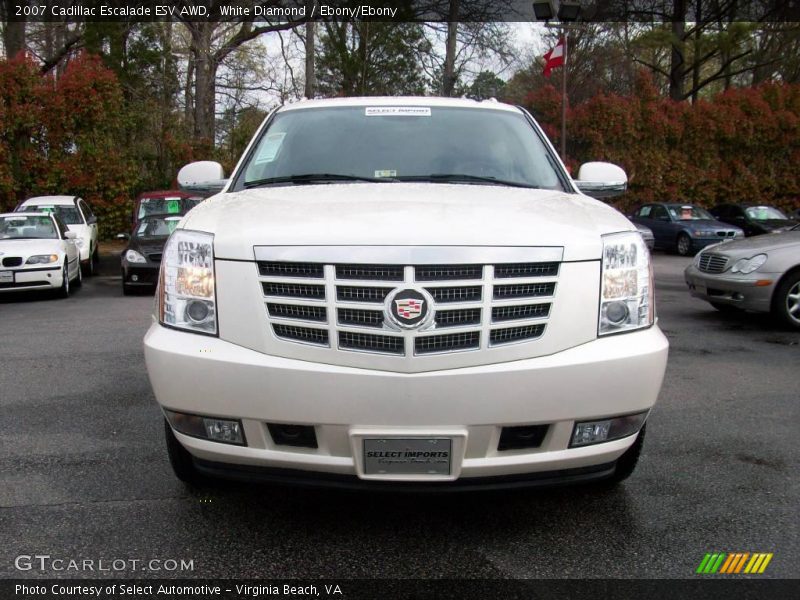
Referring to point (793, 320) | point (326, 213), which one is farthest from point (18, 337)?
point (793, 320)

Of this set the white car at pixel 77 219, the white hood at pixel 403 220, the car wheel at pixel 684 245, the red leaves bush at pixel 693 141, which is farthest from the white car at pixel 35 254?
the red leaves bush at pixel 693 141

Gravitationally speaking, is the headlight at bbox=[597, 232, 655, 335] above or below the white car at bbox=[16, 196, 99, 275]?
above

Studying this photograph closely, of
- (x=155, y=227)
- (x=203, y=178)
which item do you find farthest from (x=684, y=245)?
(x=203, y=178)

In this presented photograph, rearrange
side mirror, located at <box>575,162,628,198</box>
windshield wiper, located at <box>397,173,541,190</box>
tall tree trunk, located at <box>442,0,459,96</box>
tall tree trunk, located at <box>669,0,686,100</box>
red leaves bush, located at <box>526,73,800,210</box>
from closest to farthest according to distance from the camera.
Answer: windshield wiper, located at <box>397,173,541,190</box>, side mirror, located at <box>575,162,628,198</box>, red leaves bush, located at <box>526,73,800,210</box>, tall tree trunk, located at <box>442,0,459,96</box>, tall tree trunk, located at <box>669,0,686,100</box>

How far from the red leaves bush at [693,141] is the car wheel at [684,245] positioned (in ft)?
17.9

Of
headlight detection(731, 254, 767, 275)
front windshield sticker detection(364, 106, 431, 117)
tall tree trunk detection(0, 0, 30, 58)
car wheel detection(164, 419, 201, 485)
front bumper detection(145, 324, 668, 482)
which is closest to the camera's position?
front bumper detection(145, 324, 668, 482)

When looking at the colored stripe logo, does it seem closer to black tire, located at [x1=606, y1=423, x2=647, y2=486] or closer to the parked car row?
black tire, located at [x1=606, y1=423, x2=647, y2=486]

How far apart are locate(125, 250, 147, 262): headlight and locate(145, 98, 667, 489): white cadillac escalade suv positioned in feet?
30.8

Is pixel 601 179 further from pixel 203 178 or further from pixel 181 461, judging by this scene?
pixel 181 461

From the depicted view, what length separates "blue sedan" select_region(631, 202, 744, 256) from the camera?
65.0 feet

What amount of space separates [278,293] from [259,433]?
51cm

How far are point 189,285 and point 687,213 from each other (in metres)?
20.6

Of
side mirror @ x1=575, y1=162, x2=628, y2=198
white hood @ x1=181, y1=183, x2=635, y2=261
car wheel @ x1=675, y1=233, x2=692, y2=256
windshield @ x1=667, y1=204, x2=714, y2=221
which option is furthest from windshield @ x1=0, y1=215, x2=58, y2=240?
windshield @ x1=667, y1=204, x2=714, y2=221

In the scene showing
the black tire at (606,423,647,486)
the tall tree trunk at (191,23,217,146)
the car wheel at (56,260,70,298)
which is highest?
the tall tree trunk at (191,23,217,146)
